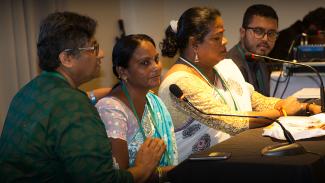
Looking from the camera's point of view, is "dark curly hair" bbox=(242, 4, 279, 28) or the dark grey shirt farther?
"dark curly hair" bbox=(242, 4, 279, 28)

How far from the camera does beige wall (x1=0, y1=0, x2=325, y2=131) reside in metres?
3.34

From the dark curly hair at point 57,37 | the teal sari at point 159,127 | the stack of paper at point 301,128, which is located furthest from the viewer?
the teal sari at point 159,127

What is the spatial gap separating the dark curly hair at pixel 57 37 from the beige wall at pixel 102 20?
72.9 inches

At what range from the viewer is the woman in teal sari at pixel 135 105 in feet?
6.15

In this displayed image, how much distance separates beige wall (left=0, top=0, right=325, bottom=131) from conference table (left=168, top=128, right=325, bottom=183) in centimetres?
211

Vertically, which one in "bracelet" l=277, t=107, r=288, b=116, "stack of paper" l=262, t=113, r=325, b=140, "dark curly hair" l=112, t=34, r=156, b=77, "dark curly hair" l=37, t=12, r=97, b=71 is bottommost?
"bracelet" l=277, t=107, r=288, b=116

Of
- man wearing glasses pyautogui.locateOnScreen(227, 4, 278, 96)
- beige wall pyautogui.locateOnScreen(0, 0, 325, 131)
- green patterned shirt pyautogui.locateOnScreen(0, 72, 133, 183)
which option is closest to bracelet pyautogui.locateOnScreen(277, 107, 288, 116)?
man wearing glasses pyautogui.locateOnScreen(227, 4, 278, 96)

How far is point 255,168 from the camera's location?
4.62ft

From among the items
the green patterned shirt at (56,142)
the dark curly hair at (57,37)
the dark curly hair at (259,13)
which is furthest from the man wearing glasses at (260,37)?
the green patterned shirt at (56,142)

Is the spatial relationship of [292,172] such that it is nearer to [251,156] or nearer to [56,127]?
[251,156]

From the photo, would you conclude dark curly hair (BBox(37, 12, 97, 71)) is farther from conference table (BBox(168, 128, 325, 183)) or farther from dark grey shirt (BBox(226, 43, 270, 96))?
dark grey shirt (BBox(226, 43, 270, 96))

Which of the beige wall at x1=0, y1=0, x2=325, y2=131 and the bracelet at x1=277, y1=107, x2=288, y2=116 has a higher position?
the beige wall at x1=0, y1=0, x2=325, y2=131

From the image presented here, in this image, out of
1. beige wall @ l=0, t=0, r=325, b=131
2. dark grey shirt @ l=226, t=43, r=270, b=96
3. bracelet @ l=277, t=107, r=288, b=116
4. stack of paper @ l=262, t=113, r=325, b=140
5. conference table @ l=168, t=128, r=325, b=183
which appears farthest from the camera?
beige wall @ l=0, t=0, r=325, b=131

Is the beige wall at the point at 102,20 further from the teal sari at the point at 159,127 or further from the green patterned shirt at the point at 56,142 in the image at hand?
the green patterned shirt at the point at 56,142
